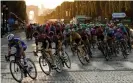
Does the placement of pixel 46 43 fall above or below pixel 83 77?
above

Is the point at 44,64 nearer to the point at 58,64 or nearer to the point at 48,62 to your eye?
the point at 48,62

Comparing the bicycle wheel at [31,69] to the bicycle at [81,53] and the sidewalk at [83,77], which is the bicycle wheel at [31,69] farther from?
the bicycle at [81,53]

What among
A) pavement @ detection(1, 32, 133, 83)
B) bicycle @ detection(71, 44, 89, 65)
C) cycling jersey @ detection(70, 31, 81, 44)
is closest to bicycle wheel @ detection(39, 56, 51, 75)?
pavement @ detection(1, 32, 133, 83)

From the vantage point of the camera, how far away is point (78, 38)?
20672 millimetres

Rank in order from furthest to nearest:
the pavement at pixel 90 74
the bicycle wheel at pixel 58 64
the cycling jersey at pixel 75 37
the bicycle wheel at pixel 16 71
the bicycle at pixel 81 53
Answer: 1. the cycling jersey at pixel 75 37
2. the bicycle at pixel 81 53
3. the bicycle wheel at pixel 58 64
4. the pavement at pixel 90 74
5. the bicycle wheel at pixel 16 71

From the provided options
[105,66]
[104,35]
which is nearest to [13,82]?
[105,66]

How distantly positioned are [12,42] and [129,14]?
83933mm

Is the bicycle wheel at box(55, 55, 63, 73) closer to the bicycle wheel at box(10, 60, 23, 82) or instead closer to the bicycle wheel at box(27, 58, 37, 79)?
the bicycle wheel at box(27, 58, 37, 79)

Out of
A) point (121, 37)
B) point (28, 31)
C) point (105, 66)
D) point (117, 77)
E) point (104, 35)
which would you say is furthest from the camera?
point (28, 31)

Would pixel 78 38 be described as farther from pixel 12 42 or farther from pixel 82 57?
pixel 12 42

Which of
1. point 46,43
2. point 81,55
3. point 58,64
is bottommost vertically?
point 58,64

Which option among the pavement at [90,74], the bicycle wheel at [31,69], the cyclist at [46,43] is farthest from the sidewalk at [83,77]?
the cyclist at [46,43]

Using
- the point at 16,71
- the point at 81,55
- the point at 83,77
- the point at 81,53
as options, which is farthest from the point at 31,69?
the point at 81,55

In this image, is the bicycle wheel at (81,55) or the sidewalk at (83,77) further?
the bicycle wheel at (81,55)
